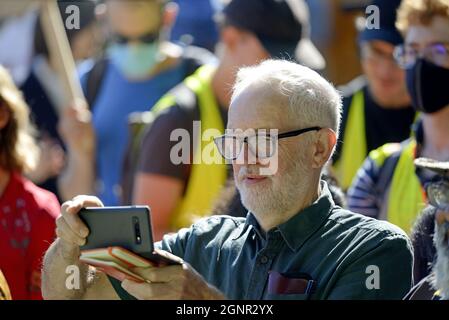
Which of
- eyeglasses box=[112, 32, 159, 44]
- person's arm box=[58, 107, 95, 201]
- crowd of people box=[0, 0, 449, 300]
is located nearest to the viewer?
crowd of people box=[0, 0, 449, 300]

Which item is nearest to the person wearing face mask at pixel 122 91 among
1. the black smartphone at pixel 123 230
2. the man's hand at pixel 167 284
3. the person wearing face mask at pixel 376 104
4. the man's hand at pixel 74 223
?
the person wearing face mask at pixel 376 104

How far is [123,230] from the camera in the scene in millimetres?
3561

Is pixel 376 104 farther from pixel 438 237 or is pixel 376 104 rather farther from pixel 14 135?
pixel 438 237

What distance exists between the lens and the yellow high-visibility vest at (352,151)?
20.0 feet

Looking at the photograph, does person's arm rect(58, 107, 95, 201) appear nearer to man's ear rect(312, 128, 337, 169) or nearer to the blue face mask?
the blue face mask

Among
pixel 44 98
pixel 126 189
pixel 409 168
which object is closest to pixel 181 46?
pixel 44 98

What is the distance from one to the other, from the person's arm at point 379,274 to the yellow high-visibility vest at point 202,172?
2.01m

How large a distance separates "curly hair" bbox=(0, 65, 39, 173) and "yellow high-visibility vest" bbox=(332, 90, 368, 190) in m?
1.39

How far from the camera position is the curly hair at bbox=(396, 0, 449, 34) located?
5457 millimetres

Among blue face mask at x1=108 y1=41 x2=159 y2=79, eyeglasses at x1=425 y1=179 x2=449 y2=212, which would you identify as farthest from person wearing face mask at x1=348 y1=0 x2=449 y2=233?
blue face mask at x1=108 y1=41 x2=159 y2=79

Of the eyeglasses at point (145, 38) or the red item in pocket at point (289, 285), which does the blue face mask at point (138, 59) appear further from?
the red item in pocket at point (289, 285)

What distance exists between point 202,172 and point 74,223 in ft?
7.50

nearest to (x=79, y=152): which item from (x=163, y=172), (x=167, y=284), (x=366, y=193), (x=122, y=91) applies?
(x=122, y=91)
